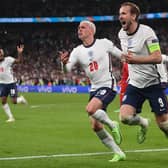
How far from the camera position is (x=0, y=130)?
17016 mm

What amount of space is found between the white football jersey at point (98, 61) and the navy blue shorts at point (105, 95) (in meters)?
0.09

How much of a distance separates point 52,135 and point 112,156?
15.0 feet

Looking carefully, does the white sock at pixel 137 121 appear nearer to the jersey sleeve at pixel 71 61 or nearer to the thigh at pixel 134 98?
the thigh at pixel 134 98

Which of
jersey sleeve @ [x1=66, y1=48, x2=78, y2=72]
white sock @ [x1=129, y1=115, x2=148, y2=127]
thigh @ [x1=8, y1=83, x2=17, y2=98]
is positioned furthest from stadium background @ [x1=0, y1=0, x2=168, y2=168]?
jersey sleeve @ [x1=66, y1=48, x2=78, y2=72]

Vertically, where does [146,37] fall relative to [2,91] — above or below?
above

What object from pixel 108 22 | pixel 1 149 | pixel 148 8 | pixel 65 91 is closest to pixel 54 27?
pixel 108 22

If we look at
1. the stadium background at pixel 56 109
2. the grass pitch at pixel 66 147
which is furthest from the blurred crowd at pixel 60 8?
the grass pitch at pixel 66 147

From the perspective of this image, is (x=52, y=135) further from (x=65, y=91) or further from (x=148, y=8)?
(x=148, y=8)

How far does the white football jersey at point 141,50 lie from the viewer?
993 centimetres

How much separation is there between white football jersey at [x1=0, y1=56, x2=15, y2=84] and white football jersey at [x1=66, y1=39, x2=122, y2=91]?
10410mm

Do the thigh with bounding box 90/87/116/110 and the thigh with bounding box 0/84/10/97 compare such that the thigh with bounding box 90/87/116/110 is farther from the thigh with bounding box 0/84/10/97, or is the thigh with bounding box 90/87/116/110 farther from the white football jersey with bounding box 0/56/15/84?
the white football jersey with bounding box 0/56/15/84

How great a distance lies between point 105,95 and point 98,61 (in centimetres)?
67

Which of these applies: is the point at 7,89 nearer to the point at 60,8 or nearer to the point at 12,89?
the point at 12,89

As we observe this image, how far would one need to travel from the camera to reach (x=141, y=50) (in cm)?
1001
